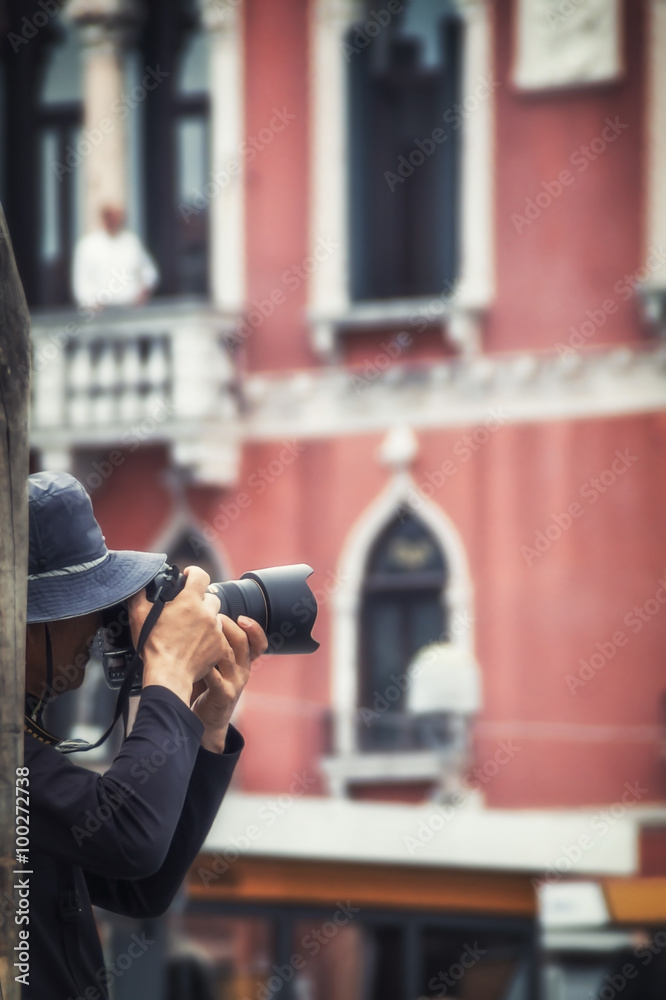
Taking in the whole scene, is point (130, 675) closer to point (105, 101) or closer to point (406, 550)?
point (406, 550)

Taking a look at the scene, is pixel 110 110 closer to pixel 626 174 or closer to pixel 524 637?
pixel 626 174

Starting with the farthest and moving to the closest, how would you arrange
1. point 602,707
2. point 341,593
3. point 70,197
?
point 70,197
point 341,593
point 602,707

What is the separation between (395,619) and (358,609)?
0.76ft

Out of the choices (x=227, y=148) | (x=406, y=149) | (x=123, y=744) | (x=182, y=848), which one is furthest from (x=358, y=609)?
(x=123, y=744)

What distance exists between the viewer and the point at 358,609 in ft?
37.6

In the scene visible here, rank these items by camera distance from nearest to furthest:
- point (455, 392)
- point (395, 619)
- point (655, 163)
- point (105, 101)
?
point (655, 163) < point (455, 392) < point (395, 619) < point (105, 101)

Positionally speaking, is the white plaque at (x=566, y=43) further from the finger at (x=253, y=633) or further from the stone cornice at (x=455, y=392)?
the finger at (x=253, y=633)

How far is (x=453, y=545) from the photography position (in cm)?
1121

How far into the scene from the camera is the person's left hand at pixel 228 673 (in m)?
2.39

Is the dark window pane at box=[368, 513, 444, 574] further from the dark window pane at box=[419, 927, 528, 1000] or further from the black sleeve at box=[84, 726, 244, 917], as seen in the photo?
the black sleeve at box=[84, 726, 244, 917]

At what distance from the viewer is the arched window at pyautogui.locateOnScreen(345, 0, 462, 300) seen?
1128 centimetres

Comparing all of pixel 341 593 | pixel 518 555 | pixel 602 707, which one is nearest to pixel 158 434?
pixel 341 593

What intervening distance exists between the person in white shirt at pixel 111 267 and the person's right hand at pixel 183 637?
9.49m

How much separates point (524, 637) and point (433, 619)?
2.04 feet
